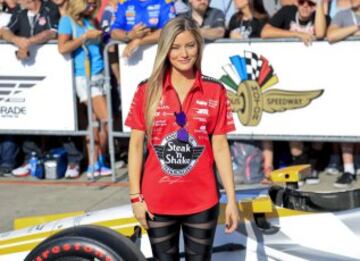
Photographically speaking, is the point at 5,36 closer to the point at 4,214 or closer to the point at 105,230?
the point at 4,214

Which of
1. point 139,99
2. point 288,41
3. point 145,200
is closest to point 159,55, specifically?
point 139,99

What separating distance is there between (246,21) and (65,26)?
185cm

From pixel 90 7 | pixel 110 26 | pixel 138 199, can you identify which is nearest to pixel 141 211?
pixel 138 199

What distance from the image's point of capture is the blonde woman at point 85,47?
8625 mm

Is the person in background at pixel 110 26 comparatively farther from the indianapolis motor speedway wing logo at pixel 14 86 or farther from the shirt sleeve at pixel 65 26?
the indianapolis motor speedway wing logo at pixel 14 86

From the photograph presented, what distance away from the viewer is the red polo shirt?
4062 mm

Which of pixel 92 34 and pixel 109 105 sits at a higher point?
pixel 92 34

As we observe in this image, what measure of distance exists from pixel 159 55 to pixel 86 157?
5.50 metres

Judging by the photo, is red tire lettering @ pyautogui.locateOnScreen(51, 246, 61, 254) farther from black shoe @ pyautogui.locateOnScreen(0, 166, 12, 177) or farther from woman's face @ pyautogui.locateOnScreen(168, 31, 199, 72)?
black shoe @ pyautogui.locateOnScreen(0, 166, 12, 177)

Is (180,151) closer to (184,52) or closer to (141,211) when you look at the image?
(141,211)

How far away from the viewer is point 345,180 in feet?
26.9

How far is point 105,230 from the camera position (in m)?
4.11

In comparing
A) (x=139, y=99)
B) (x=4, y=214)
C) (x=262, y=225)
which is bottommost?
(x=4, y=214)

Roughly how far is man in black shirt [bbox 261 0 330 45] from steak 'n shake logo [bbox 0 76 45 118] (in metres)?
2.58
